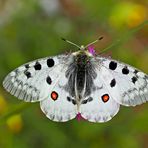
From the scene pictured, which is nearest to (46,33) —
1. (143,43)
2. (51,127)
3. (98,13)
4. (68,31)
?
(68,31)

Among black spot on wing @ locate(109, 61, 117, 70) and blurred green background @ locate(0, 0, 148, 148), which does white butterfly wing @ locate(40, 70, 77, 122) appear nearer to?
black spot on wing @ locate(109, 61, 117, 70)

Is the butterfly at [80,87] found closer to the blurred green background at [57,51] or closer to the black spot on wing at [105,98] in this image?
the black spot on wing at [105,98]

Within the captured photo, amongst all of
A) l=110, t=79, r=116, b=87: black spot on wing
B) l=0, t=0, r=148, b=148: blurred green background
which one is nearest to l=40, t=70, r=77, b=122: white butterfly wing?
l=110, t=79, r=116, b=87: black spot on wing

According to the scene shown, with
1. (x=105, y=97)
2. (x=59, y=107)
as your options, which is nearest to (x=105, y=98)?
(x=105, y=97)

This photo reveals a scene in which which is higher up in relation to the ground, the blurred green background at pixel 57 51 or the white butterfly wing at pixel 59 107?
the blurred green background at pixel 57 51

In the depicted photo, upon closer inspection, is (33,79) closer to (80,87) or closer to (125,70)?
(80,87)

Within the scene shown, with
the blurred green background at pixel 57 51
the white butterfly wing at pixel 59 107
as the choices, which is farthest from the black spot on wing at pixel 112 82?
the blurred green background at pixel 57 51

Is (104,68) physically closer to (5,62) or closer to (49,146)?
(49,146)

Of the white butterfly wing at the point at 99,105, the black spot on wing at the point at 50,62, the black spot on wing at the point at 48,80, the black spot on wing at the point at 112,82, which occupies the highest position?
the black spot on wing at the point at 50,62
